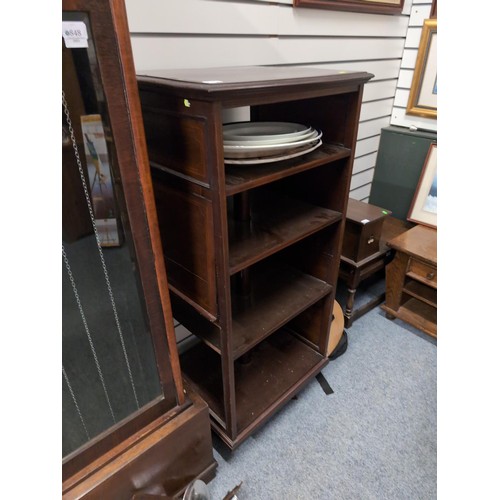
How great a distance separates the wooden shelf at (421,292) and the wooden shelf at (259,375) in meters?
0.68

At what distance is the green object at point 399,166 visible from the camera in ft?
6.66

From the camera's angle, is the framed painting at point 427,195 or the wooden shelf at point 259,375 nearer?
the wooden shelf at point 259,375

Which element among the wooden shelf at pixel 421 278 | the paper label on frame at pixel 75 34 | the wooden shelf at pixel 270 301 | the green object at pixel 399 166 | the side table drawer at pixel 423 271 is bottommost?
the wooden shelf at pixel 421 278

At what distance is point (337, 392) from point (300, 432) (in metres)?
0.27

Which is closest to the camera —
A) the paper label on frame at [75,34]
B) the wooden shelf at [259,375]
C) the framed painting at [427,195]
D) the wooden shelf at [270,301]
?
the paper label on frame at [75,34]

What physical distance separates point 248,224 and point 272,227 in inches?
3.2

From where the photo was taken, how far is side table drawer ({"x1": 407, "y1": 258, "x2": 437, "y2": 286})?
169 centimetres

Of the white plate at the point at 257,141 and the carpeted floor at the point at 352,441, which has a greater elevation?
the white plate at the point at 257,141

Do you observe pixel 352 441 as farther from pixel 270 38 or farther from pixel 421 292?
pixel 270 38

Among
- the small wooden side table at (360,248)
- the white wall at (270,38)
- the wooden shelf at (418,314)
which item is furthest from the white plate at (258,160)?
the wooden shelf at (418,314)

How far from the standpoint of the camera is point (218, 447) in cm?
133

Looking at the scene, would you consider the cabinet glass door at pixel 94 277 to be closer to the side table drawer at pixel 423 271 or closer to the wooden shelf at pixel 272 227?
the wooden shelf at pixel 272 227

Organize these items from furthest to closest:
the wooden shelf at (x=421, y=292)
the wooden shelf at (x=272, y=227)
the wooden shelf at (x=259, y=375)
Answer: the wooden shelf at (x=421, y=292), the wooden shelf at (x=259, y=375), the wooden shelf at (x=272, y=227)
